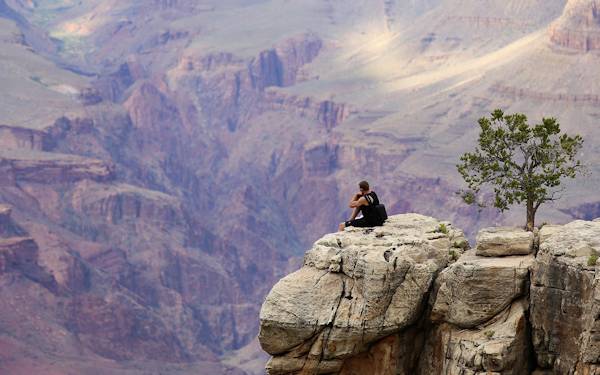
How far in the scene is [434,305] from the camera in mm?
43094

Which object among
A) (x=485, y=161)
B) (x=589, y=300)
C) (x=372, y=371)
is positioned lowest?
(x=372, y=371)

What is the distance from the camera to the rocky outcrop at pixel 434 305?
40.5 metres

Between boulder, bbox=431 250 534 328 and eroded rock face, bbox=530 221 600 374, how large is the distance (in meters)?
0.72

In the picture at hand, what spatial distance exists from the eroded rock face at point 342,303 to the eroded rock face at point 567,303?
3.92 metres

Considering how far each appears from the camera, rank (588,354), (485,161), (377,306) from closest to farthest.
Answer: (588,354)
(377,306)
(485,161)

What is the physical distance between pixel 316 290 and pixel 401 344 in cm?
313

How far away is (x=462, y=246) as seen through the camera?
151 feet

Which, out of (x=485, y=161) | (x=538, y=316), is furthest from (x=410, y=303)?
(x=485, y=161)

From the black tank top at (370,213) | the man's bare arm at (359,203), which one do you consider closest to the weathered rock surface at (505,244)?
the black tank top at (370,213)

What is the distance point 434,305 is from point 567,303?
454 centimetres

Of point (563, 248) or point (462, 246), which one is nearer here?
point (563, 248)

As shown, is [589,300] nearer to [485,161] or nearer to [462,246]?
[462,246]

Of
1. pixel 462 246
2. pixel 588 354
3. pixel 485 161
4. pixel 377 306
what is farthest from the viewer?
pixel 485 161

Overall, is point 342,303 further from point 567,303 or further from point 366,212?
point 567,303
